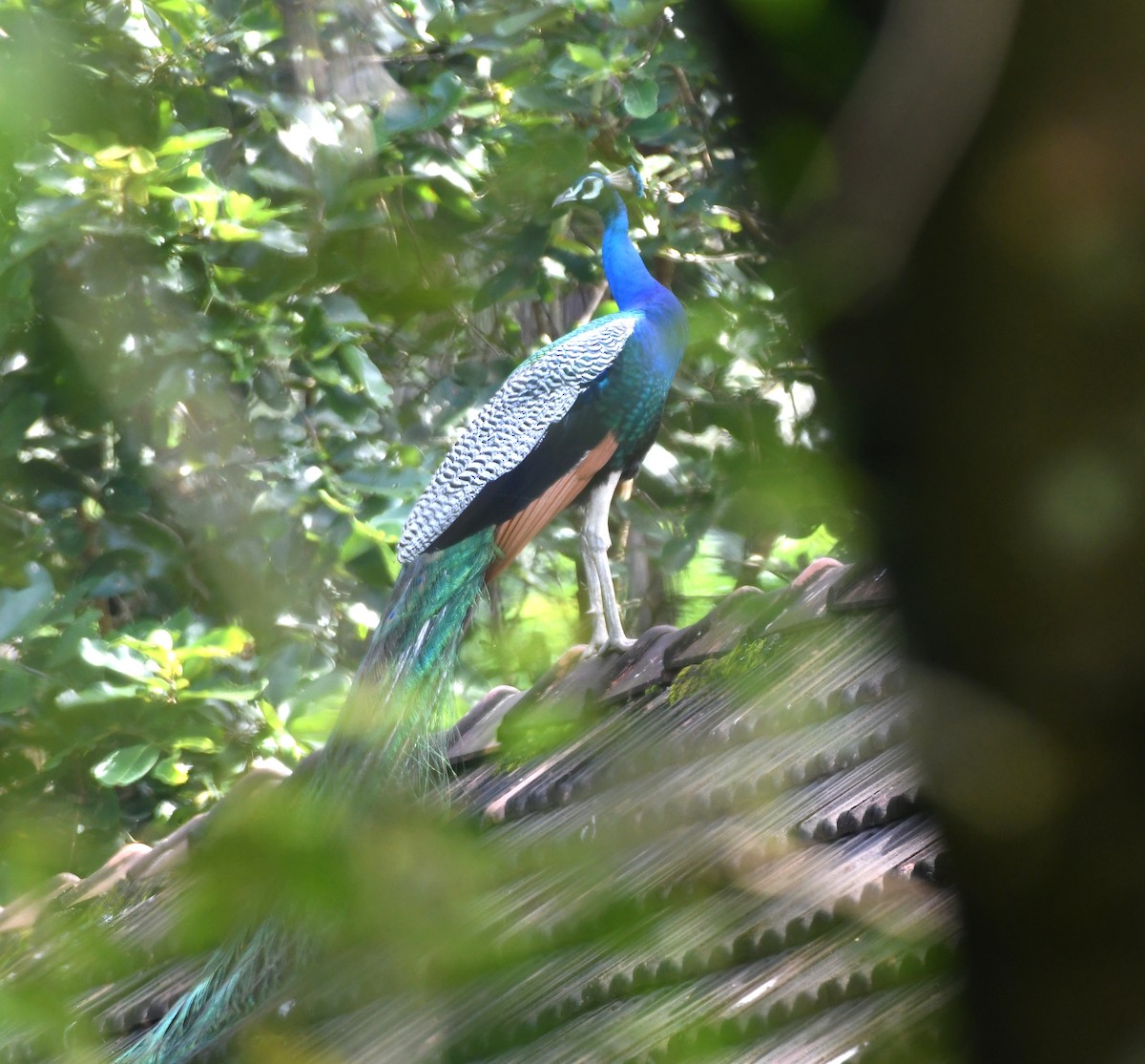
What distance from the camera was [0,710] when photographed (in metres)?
1.20

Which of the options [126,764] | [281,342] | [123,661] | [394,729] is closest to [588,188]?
[281,342]

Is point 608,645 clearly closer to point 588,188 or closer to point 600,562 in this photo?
point 600,562

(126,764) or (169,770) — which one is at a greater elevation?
(126,764)

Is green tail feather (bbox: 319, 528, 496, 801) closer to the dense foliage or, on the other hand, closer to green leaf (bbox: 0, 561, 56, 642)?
the dense foliage

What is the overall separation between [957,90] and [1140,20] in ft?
0.21

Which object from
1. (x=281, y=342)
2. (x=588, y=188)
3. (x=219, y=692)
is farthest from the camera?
(x=219, y=692)

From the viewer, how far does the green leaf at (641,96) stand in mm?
3504

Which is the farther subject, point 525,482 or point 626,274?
point 626,274

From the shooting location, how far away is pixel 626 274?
15.9 ft

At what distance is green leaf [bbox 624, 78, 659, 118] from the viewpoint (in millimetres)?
3504

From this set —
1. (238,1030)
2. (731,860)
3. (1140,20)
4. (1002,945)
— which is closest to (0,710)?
(731,860)

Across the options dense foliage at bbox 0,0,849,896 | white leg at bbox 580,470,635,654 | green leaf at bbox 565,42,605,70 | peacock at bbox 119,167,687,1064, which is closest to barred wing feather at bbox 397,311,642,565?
peacock at bbox 119,167,687,1064

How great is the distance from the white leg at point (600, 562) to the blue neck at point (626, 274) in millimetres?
579

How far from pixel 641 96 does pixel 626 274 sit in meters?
1.32
